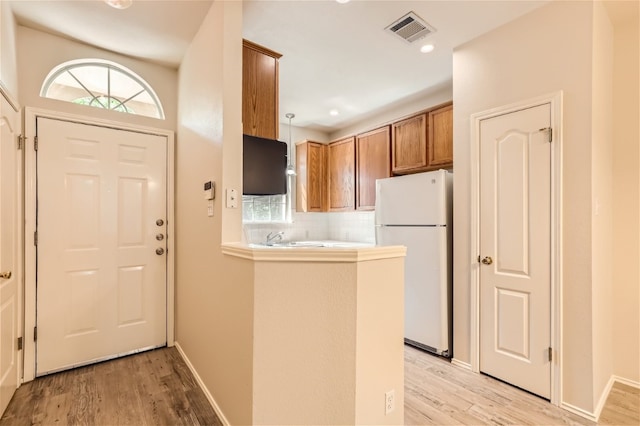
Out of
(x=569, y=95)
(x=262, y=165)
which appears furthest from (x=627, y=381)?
(x=262, y=165)

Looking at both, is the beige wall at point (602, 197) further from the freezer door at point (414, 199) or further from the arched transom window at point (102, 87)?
the arched transom window at point (102, 87)

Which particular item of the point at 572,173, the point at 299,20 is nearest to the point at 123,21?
the point at 299,20

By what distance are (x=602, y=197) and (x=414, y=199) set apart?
136cm

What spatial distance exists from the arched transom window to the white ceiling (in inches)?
8.5

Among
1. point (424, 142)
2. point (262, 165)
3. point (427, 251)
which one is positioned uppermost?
point (424, 142)

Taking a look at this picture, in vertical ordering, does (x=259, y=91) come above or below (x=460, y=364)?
above

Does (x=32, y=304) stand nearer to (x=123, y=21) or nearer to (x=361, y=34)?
(x=123, y=21)

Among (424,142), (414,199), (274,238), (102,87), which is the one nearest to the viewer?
(102,87)

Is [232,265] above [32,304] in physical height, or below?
above

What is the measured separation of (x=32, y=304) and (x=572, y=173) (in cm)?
400

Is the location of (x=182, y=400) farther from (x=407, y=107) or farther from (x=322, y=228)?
(x=407, y=107)

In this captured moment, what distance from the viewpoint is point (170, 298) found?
117 inches

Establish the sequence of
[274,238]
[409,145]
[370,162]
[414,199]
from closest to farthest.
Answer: [414,199] → [409,145] → [370,162] → [274,238]

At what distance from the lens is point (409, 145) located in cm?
351
